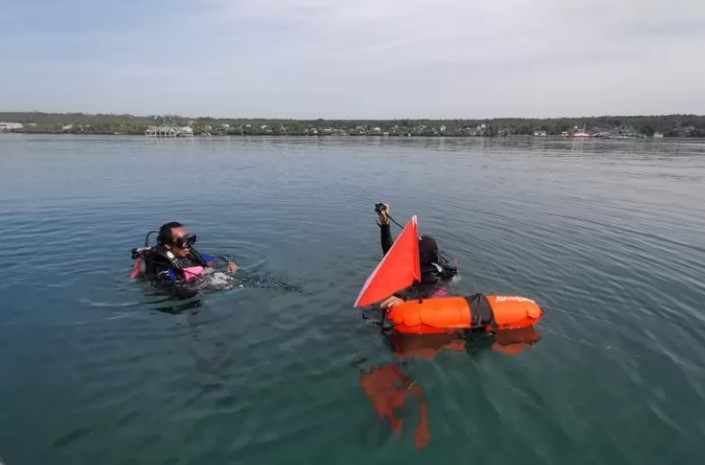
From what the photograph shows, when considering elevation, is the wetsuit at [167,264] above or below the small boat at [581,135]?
below

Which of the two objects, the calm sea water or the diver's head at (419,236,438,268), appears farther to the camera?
the diver's head at (419,236,438,268)

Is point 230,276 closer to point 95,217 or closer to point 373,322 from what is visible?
point 373,322

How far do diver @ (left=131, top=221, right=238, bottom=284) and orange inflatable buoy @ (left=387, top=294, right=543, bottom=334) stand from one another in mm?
4953

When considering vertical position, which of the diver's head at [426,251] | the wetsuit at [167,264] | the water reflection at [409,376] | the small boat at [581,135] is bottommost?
the water reflection at [409,376]

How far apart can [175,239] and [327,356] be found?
16.0 ft

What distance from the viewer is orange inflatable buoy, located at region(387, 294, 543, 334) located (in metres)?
8.11

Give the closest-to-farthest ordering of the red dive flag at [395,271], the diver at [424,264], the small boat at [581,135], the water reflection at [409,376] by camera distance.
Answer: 1. the water reflection at [409,376]
2. the red dive flag at [395,271]
3. the diver at [424,264]
4. the small boat at [581,135]

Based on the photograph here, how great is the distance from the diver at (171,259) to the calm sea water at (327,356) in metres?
0.57

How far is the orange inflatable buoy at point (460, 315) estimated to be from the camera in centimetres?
811

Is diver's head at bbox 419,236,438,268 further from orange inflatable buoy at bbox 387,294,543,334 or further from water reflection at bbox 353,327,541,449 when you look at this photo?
water reflection at bbox 353,327,541,449

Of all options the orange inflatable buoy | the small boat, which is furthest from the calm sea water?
the small boat

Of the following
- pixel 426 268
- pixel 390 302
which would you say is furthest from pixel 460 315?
pixel 426 268

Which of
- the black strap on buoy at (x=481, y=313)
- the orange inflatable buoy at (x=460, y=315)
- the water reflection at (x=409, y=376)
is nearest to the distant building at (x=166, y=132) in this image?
the orange inflatable buoy at (x=460, y=315)

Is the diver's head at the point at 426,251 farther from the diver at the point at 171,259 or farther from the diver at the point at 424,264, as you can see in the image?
the diver at the point at 171,259
